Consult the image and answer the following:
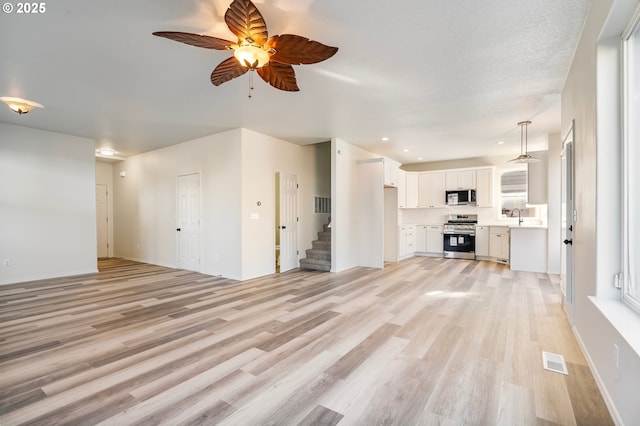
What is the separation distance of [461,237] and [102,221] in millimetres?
10277

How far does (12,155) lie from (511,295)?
29.1 feet

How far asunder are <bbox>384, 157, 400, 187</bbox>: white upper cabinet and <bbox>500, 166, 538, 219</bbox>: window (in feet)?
10.1

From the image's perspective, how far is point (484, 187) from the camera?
7.80 metres

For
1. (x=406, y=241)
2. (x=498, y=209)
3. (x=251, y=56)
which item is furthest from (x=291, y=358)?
(x=498, y=209)

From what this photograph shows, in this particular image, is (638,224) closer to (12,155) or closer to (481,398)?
(481,398)

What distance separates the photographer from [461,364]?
239 cm

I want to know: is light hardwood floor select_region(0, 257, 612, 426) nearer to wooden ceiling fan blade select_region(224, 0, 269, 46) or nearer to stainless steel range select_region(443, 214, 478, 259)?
wooden ceiling fan blade select_region(224, 0, 269, 46)

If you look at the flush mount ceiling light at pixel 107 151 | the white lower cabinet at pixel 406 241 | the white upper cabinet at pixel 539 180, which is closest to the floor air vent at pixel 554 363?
the white upper cabinet at pixel 539 180

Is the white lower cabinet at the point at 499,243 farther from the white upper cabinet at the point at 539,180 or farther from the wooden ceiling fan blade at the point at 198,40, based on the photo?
the wooden ceiling fan blade at the point at 198,40

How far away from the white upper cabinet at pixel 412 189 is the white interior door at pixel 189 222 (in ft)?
18.2

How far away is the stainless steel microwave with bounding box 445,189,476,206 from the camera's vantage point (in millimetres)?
7914

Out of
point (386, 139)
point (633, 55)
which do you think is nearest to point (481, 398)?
point (633, 55)

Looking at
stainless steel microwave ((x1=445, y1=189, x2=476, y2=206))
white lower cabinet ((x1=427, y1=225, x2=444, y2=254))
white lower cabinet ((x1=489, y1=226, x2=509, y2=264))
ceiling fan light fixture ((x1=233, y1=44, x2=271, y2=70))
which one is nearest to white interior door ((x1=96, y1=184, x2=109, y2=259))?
ceiling fan light fixture ((x1=233, y1=44, x2=271, y2=70))

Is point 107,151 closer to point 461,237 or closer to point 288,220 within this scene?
point 288,220
